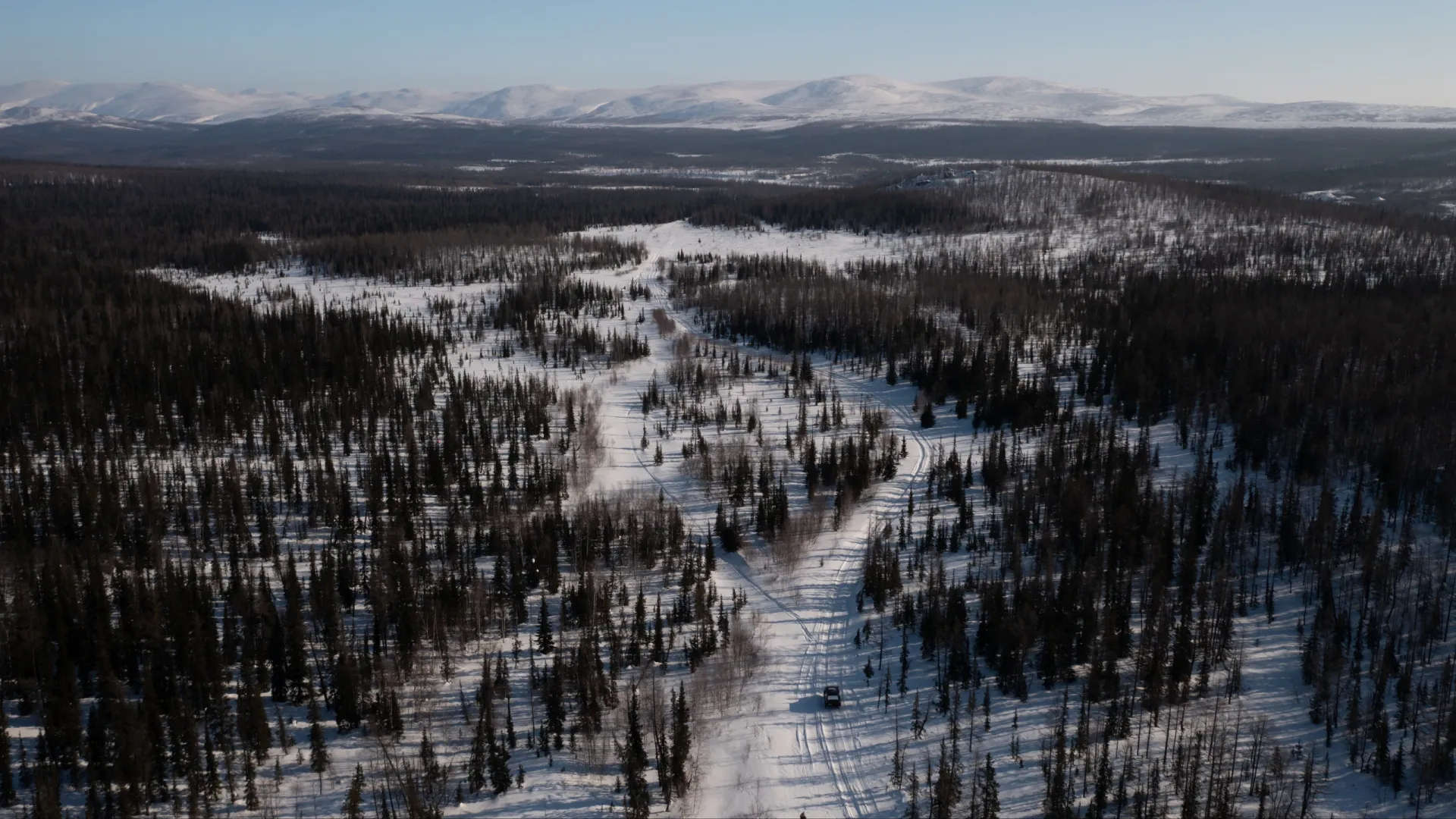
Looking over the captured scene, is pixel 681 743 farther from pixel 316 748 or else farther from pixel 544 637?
pixel 316 748

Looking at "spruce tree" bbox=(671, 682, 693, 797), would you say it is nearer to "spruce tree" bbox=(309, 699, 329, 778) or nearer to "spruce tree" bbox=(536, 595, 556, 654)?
"spruce tree" bbox=(536, 595, 556, 654)

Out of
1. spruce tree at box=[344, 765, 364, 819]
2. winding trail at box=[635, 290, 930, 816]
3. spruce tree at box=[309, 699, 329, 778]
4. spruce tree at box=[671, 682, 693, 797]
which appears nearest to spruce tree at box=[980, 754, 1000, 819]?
winding trail at box=[635, 290, 930, 816]

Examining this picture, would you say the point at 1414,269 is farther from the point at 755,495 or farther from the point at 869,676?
the point at 869,676

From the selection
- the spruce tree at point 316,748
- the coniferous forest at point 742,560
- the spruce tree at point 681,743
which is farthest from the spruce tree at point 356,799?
the spruce tree at point 681,743

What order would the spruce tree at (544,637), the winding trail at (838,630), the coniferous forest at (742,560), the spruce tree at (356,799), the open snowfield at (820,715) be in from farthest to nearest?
the spruce tree at (544,637) < the winding trail at (838,630) < the coniferous forest at (742,560) < the open snowfield at (820,715) < the spruce tree at (356,799)

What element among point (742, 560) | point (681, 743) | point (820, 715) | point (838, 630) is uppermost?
point (742, 560)

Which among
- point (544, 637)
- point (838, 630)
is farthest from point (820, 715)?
point (544, 637)

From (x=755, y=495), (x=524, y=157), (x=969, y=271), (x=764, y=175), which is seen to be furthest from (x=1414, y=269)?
(x=524, y=157)

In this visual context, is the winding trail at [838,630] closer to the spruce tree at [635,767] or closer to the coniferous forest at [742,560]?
the coniferous forest at [742,560]
